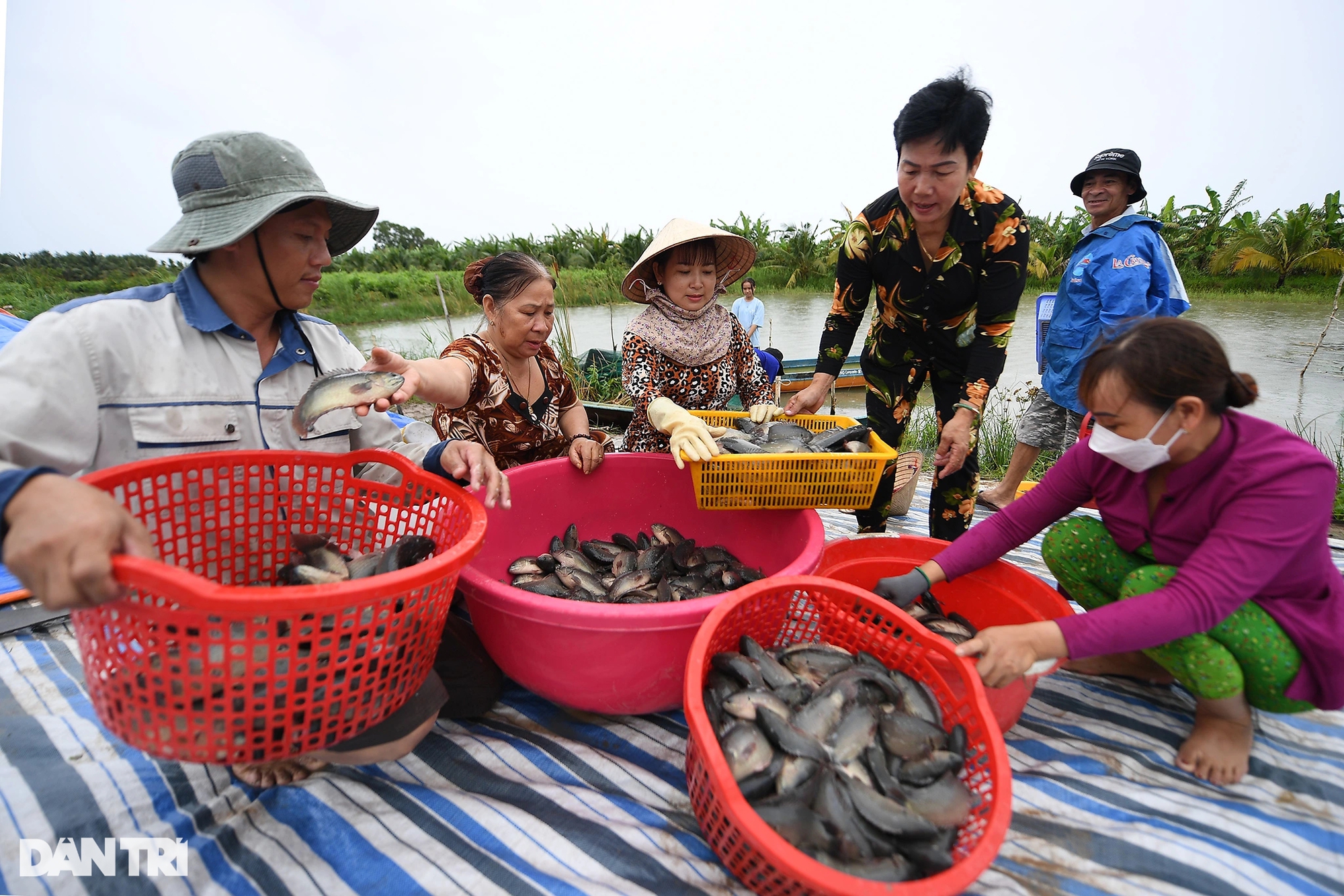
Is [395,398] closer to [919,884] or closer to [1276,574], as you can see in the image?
[919,884]

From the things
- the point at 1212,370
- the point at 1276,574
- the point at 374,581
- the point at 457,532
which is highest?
the point at 1212,370

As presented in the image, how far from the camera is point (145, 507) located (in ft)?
5.26

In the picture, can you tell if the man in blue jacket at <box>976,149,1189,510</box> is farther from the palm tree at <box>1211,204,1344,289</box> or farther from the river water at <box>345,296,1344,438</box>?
the palm tree at <box>1211,204,1344,289</box>

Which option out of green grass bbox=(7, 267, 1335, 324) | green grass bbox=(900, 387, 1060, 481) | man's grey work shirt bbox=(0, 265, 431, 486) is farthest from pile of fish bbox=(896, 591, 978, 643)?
green grass bbox=(7, 267, 1335, 324)

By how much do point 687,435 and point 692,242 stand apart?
1.38 m

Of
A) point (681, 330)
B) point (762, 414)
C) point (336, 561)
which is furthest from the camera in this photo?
point (681, 330)

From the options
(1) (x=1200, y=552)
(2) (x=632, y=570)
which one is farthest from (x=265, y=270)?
(1) (x=1200, y=552)

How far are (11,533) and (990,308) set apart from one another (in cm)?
344

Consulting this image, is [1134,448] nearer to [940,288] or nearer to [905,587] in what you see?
[905,587]

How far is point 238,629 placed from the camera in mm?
1463

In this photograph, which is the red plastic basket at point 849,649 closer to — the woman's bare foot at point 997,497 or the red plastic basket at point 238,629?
the red plastic basket at point 238,629

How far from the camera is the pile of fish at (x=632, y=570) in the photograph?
222 cm

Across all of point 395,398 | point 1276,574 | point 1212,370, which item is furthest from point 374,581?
point 1276,574

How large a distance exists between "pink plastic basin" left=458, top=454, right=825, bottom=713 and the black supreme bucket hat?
3710 mm
